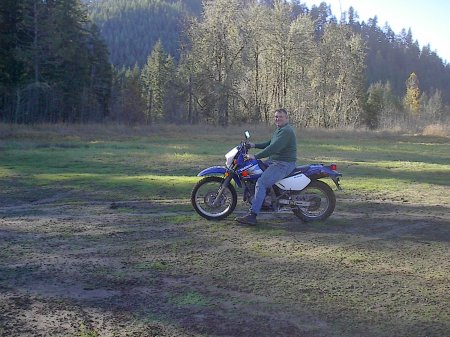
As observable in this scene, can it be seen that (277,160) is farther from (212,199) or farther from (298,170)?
(212,199)

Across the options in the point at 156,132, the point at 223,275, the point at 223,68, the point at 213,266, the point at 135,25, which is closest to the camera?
the point at 223,275

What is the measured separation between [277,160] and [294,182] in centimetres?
47

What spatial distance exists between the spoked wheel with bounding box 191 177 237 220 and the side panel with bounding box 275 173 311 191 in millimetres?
878

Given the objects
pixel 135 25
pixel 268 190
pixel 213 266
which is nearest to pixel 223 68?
pixel 268 190

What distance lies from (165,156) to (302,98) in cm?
3147

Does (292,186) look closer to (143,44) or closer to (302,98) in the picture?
(302,98)

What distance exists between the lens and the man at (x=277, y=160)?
817cm

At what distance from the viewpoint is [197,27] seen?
151 feet

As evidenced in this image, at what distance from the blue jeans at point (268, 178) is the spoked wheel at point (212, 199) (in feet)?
2.05

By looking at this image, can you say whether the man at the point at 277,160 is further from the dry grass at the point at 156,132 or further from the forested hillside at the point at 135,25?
the forested hillside at the point at 135,25

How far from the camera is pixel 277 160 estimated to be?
8.36 m

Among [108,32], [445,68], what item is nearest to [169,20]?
[108,32]

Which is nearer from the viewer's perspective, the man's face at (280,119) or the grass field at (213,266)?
the grass field at (213,266)

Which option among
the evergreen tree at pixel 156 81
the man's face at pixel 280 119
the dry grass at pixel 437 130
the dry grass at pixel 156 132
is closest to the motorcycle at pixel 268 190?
the man's face at pixel 280 119
